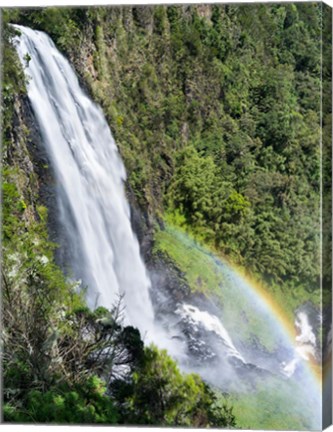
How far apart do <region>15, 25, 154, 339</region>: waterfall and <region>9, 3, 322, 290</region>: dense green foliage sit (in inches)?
5.3

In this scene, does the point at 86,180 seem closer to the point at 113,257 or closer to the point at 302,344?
the point at 113,257

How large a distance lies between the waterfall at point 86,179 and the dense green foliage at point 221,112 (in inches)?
5.3

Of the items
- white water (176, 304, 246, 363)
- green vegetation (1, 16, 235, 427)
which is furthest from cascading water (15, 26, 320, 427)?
green vegetation (1, 16, 235, 427)

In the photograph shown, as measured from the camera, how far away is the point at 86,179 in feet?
28.4

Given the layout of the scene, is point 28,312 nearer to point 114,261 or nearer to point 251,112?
point 114,261

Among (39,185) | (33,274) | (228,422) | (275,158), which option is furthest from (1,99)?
(228,422)

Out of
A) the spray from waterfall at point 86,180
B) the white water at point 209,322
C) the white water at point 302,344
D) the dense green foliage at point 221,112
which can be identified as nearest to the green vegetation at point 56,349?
the spray from waterfall at point 86,180

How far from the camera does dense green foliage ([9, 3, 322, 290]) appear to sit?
8.23 meters

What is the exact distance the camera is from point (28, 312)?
28.2 feet

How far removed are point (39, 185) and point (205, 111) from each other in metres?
1.30

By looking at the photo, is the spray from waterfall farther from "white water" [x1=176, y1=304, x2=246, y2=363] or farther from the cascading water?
"white water" [x1=176, y1=304, x2=246, y2=363]

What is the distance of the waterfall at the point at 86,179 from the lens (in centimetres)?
859

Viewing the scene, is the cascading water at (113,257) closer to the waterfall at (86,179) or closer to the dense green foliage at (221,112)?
the waterfall at (86,179)

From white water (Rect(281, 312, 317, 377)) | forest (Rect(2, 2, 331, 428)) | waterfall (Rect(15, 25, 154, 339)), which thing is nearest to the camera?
white water (Rect(281, 312, 317, 377))
